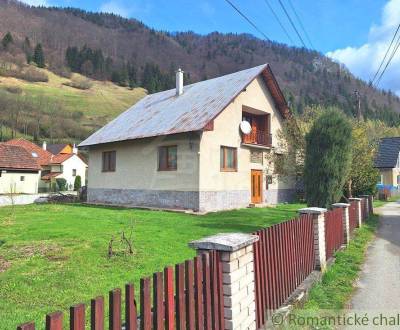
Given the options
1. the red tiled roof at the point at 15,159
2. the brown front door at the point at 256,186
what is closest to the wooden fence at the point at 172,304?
the brown front door at the point at 256,186

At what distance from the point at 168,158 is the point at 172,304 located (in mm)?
16434

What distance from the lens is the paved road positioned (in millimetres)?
5344

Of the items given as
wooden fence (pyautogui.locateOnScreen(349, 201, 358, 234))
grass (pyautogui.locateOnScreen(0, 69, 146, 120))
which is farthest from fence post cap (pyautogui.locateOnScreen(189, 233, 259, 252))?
grass (pyautogui.locateOnScreen(0, 69, 146, 120))

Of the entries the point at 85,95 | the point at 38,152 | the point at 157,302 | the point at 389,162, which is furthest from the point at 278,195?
the point at 85,95

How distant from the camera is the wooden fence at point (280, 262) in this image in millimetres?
4652

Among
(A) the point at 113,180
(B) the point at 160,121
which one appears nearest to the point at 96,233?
(B) the point at 160,121

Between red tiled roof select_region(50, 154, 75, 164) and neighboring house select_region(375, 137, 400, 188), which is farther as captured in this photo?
red tiled roof select_region(50, 154, 75, 164)

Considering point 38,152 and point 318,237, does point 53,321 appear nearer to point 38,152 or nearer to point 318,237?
point 318,237

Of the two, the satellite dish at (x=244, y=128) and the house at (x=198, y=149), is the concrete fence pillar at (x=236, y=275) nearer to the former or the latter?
the house at (x=198, y=149)

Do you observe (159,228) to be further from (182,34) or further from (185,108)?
(182,34)

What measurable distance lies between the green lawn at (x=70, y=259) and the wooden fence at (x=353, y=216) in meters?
3.17

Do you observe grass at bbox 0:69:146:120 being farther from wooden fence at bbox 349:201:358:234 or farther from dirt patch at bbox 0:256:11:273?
dirt patch at bbox 0:256:11:273

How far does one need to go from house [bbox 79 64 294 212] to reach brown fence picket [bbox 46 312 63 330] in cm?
1516

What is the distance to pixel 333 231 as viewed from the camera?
29.9ft
